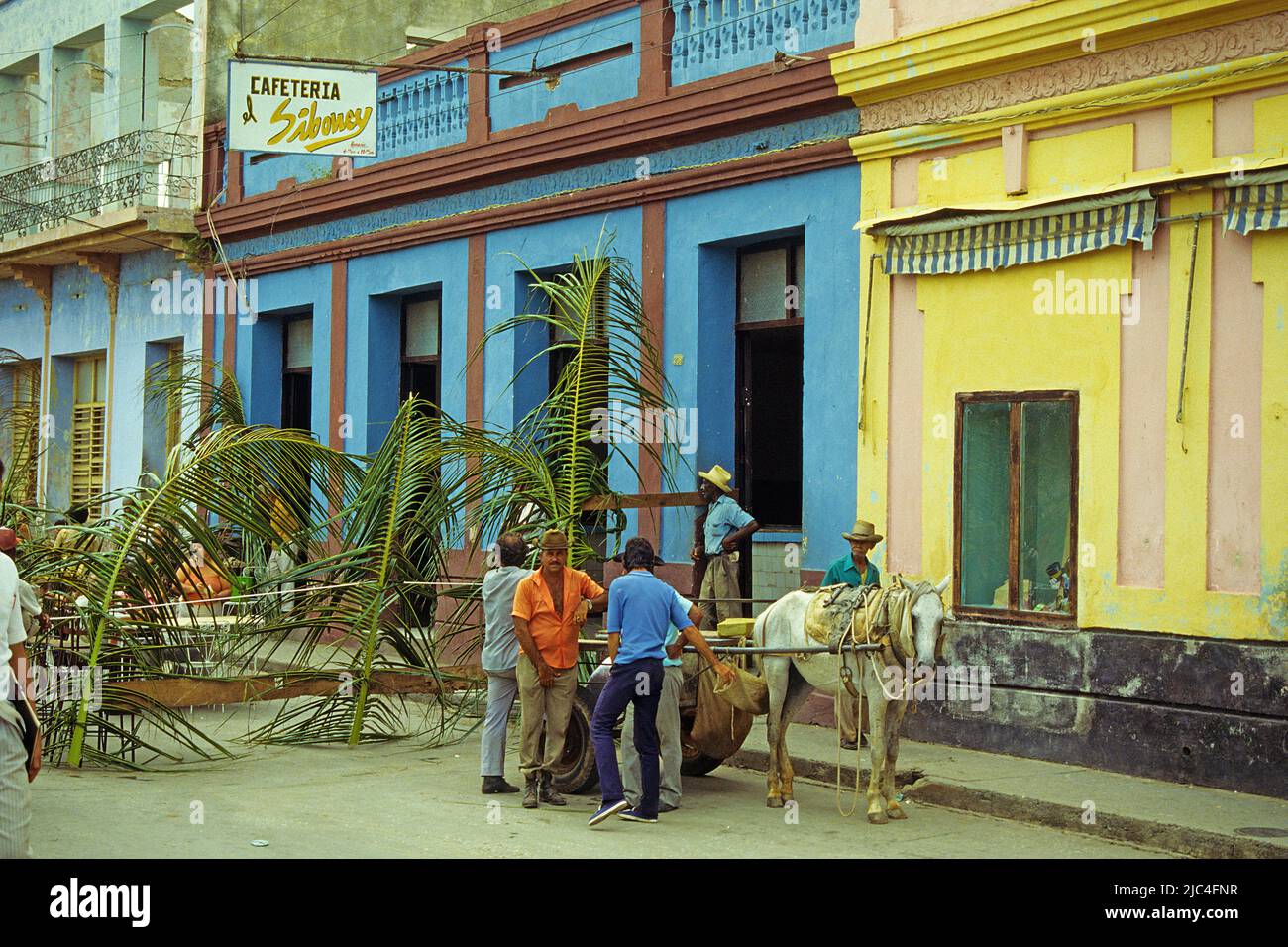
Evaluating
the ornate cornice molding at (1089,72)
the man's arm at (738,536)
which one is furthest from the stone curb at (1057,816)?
the ornate cornice molding at (1089,72)

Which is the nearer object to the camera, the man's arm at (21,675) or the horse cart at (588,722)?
the man's arm at (21,675)

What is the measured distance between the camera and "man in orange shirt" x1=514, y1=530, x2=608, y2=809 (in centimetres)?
1037

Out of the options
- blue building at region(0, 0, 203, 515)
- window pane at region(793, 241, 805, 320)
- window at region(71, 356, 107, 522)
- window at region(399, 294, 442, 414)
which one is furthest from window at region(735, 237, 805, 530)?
window at region(71, 356, 107, 522)

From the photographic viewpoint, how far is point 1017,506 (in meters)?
12.5

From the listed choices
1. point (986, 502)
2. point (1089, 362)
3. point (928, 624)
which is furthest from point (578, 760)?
point (1089, 362)

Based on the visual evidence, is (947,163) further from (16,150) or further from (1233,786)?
(16,150)

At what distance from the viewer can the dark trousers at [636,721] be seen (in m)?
9.77

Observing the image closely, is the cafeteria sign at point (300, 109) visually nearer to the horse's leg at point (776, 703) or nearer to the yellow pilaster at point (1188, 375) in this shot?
the horse's leg at point (776, 703)

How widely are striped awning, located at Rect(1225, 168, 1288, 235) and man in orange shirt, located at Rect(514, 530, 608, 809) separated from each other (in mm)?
4903

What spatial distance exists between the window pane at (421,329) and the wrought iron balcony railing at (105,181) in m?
4.76

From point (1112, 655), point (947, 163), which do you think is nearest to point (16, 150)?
point (947, 163)

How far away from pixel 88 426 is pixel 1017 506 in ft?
59.6

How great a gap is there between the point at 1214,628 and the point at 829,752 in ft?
9.32

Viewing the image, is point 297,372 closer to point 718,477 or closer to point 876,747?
point 718,477
